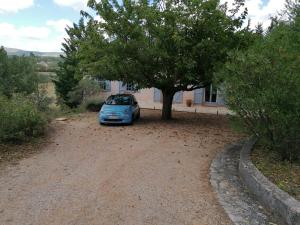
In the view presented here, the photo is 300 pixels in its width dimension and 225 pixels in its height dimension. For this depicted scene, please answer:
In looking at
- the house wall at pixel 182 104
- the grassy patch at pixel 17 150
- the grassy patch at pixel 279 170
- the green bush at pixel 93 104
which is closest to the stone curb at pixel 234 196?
the grassy patch at pixel 279 170

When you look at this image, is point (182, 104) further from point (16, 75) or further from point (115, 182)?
point (115, 182)

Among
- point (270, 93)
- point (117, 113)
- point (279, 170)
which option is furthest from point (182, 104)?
point (279, 170)

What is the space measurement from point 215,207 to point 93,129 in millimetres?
8606

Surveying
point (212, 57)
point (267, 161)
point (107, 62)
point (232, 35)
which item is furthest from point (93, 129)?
point (267, 161)

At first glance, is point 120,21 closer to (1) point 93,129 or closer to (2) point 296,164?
(1) point 93,129

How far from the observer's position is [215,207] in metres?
5.45

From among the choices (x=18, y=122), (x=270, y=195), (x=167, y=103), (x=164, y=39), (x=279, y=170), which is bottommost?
(x=270, y=195)

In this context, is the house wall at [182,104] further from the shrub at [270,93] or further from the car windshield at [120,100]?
the shrub at [270,93]

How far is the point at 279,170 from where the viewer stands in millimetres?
6438

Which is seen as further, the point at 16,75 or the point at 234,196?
the point at 16,75

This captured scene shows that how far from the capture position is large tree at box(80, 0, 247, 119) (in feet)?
41.8

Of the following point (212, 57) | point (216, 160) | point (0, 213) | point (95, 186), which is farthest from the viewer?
point (212, 57)

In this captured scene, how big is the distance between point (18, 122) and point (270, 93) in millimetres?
7403

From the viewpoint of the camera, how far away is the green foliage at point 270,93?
6.49 metres
